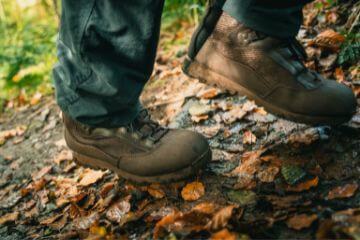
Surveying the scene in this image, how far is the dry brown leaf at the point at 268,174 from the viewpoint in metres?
1.58

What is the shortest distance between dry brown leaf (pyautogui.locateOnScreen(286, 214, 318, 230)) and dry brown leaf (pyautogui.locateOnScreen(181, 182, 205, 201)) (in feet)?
1.48

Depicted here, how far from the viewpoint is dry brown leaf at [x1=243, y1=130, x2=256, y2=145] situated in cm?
193

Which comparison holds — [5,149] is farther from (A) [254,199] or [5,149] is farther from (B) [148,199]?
(A) [254,199]

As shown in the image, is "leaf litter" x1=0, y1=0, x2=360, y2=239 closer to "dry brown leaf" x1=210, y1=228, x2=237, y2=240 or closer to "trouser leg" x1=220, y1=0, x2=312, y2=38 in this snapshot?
"dry brown leaf" x1=210, y1=228, x2=237, y2=240

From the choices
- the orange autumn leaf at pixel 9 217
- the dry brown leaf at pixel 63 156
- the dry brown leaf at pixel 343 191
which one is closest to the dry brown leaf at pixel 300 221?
the dry brown leaf at pixel 343 191

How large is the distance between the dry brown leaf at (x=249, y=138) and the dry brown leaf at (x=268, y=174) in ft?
1.02

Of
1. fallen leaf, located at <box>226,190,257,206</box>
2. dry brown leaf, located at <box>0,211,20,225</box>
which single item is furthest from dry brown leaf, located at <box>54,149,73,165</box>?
fallen leaf, located at <box>226,190,257,206</box>

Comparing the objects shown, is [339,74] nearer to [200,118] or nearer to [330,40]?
[330,40]

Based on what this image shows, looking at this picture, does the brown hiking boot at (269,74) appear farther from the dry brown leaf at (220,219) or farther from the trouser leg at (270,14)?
the dry brown leaf at (220,219)

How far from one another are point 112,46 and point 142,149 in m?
0.53

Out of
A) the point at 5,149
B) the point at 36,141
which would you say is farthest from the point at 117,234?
the point at 5,149

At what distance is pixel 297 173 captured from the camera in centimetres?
156

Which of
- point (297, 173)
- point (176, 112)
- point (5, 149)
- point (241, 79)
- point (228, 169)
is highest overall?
point (241, 79)

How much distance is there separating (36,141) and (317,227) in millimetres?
2558
